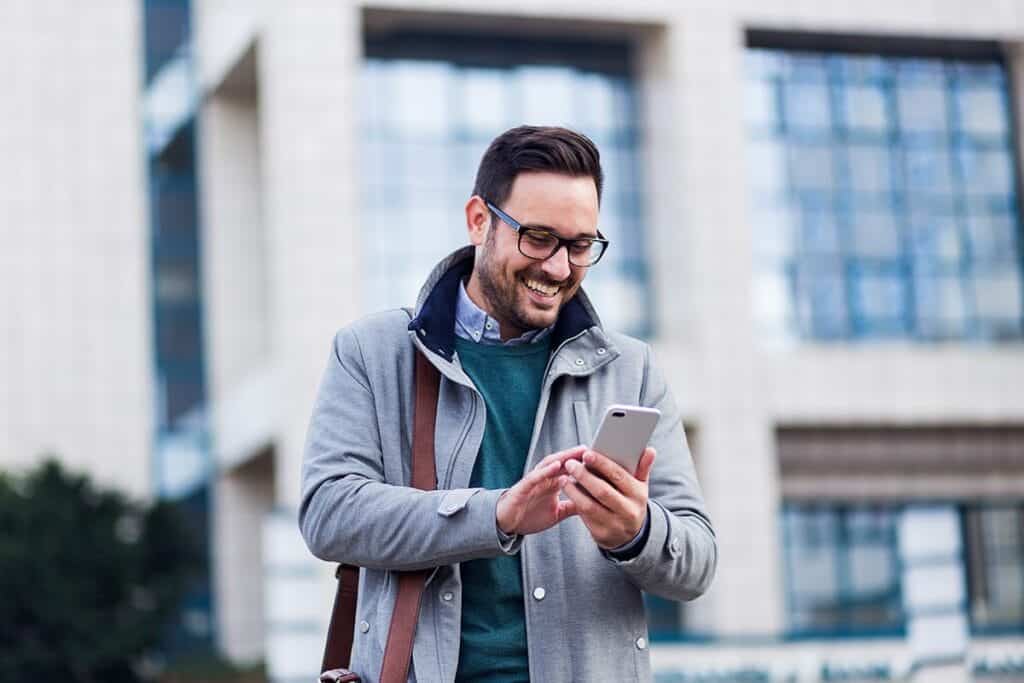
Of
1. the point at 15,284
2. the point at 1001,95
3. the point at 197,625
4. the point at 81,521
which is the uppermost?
the point at 1001,95

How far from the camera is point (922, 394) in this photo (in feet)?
121

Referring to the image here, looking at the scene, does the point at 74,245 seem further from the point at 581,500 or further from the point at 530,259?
the point at 581,500

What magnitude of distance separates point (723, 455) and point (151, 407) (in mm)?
13499

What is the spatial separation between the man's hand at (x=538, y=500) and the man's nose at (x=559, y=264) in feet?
1.30

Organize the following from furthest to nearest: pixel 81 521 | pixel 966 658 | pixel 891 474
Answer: pixel 891 474 → pixel 81 521 → pixel 966 658

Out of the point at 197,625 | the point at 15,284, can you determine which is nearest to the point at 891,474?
the point at 197,625

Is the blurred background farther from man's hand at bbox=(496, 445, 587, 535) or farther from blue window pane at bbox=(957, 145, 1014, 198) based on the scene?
man's hand at bbox=(496, 445, 587, 535)

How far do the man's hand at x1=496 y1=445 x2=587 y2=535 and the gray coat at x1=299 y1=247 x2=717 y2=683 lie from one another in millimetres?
39

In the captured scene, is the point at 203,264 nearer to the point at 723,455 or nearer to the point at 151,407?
the point at 151,407

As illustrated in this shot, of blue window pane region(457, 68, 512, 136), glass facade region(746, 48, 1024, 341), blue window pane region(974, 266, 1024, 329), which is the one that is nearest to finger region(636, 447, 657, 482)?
blue window pane region(457, 68, 512, 136)

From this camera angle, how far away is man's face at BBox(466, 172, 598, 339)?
11.5ft

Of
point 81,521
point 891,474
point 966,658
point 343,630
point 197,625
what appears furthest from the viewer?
point 197,625

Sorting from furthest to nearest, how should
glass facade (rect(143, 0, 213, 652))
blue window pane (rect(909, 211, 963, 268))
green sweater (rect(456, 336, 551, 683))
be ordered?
glass facade (rect(143, 0, 213, 652)) → blue window pane (rect(909, 211, 963, 268)) → green sweater (rect(456, 336, 551, 683))

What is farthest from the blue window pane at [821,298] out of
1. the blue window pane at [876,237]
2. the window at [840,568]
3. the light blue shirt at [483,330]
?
the light blue shirt at [483,330]
